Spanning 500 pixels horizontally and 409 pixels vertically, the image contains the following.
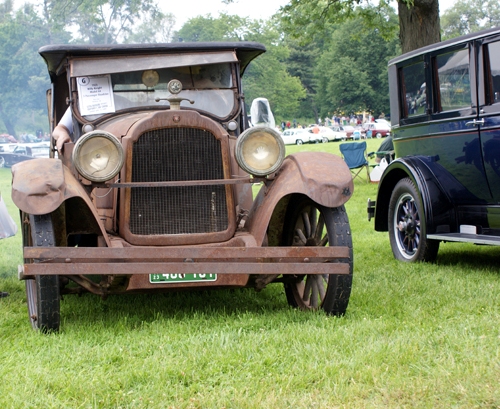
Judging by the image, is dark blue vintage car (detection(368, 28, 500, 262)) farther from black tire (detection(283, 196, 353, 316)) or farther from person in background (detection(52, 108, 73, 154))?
person in background (detection(52, 108, 73, 154))

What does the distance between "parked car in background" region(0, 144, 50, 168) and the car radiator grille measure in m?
27.9

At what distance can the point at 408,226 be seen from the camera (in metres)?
7.29

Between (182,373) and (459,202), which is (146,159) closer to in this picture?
(182,373)

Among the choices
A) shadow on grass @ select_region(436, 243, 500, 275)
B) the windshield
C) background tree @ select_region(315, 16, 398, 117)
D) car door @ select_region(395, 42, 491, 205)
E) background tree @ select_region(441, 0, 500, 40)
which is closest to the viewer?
the windshield

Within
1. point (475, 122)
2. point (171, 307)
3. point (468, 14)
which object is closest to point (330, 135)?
point (468, 14)

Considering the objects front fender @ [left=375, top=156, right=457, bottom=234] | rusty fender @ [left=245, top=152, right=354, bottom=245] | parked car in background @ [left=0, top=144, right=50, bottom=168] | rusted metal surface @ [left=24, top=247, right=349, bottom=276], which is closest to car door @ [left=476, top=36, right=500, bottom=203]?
front fender @ [left=375, top=156, right=457, bottom=234]

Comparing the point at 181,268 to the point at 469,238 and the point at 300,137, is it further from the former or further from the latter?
the point at 300,137

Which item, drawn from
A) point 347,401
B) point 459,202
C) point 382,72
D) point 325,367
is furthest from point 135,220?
point 382,72

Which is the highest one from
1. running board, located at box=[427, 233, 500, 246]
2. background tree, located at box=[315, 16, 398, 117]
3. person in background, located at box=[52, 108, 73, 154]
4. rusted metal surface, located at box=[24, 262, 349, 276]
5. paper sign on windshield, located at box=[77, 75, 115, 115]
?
background tree, located at box=[315, 16, 398, 117]

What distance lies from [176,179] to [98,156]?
583mm

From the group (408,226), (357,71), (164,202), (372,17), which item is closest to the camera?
(164,202)

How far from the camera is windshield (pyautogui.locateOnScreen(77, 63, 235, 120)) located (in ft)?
19.2

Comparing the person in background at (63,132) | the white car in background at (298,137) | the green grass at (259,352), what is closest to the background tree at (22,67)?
the white car in background at (298,137)

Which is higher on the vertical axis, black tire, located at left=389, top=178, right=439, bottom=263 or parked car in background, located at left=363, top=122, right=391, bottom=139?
parked car in background, located at left=363, top=122, right=391, bottom=139
